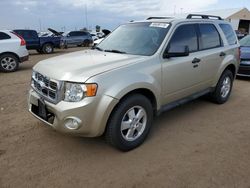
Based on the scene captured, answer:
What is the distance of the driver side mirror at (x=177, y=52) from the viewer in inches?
151

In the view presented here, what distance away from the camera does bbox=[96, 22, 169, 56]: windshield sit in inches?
158

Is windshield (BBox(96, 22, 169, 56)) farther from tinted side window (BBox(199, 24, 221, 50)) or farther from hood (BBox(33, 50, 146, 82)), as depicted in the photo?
tinted side window (BBox(199, 24, 221, 50))

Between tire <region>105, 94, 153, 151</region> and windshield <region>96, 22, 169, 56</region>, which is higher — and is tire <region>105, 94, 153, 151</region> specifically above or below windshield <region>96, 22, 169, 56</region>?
below

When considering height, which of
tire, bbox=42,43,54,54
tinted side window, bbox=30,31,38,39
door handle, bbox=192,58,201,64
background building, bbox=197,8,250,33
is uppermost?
background building, bbox=197,8,250,33

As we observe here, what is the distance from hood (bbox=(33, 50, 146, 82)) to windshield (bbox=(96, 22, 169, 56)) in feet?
0.85

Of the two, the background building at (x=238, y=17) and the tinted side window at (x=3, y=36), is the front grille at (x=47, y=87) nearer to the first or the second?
the tinted side window at (x=3, y=36)

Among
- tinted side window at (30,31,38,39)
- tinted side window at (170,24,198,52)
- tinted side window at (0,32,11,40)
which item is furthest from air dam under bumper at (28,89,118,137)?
tinted side window at (30,31,38,39)

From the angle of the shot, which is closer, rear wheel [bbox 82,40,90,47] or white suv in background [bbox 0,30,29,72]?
white suv in background [bbox 0,30,29,72]

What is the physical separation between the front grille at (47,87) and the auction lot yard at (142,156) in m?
0.81

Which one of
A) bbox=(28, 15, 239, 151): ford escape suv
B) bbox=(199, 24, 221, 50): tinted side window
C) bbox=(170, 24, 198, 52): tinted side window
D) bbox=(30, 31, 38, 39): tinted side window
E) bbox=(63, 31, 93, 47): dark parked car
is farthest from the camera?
bbox=(63, 31, 93, 47): dark parked car

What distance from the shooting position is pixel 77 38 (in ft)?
78.6

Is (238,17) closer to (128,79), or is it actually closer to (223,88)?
(223,88)

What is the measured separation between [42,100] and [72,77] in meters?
0.63

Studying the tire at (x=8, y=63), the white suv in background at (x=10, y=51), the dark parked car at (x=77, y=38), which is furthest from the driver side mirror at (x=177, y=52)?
the dark parked car at (x=77, y=38)
